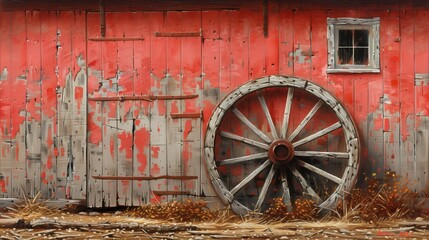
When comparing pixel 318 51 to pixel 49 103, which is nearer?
pixel 318 51

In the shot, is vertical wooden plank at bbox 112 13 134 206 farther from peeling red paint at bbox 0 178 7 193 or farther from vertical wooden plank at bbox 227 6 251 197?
peeling red paint at bbox 0 178 7 193

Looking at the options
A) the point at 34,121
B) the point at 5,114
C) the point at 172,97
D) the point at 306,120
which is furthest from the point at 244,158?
the point at 5,114

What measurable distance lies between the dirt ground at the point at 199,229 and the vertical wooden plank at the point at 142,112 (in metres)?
0.54

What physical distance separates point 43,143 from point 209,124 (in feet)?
7.97

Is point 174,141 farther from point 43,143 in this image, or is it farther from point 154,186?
point 43,143

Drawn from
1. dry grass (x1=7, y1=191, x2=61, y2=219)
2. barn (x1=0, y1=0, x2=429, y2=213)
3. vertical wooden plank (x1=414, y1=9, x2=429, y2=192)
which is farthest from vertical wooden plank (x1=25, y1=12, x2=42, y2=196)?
vertical wooden plank (x1=414, y1=9, x2=429, y2=192)

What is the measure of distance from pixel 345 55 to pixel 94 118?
12.1ft

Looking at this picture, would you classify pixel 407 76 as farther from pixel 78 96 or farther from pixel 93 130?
pixel 78 96

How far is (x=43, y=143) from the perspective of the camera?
28.8ft

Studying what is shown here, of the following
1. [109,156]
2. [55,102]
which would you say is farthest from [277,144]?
[55,102]

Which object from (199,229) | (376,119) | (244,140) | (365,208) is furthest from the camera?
(376,119)

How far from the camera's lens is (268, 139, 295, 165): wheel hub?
8188 millimetres

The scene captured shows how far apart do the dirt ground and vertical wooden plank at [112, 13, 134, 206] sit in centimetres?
58

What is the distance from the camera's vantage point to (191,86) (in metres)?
8.66
